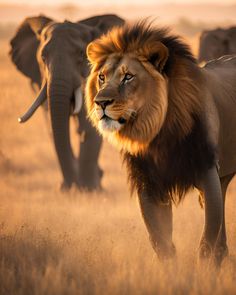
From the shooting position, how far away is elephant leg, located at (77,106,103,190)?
39.5ft

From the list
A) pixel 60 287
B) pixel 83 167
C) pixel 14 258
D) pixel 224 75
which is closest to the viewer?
pixel 60 287

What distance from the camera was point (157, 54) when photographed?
20.7ft

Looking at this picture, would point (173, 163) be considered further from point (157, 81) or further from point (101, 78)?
point (101, 78)

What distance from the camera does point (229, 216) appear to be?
9.34 m

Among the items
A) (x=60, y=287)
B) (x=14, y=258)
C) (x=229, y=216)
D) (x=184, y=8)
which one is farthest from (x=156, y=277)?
(x=184, y=8)

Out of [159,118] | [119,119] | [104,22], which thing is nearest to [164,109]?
[159,118]

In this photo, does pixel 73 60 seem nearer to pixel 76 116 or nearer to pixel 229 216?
pixel 76 116

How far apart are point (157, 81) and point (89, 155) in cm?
596

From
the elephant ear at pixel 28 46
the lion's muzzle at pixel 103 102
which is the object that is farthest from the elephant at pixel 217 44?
the lion's muzzle at pixel 103 102

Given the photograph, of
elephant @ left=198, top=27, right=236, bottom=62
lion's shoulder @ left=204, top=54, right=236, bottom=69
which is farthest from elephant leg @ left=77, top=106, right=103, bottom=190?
elephant @ left=198, top=27, right=236, bottom=62

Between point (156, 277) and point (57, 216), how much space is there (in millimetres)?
3459

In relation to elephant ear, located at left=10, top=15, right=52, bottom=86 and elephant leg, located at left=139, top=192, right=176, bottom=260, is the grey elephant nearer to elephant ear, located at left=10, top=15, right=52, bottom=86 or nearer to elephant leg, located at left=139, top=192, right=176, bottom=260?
elephant ear, located at left=10, top=15, right=52, bottom=86

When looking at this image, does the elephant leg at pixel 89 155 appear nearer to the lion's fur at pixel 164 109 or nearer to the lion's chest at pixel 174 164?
the lion's chest at pixel 174 164

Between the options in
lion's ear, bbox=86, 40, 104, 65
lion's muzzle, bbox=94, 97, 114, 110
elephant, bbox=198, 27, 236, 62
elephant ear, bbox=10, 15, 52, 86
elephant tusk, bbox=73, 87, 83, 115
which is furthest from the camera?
elephant, bbox=198, 27, 236, 62
